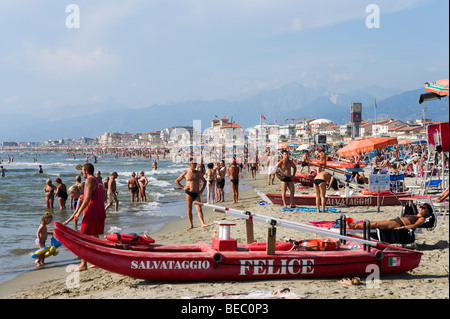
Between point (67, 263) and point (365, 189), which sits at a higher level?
point (365, 189)

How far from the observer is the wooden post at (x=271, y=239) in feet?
18.9

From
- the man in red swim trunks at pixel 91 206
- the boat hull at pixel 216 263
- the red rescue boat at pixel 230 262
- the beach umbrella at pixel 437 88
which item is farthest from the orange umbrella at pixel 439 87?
the man in red swim trunks at pixel 91 206

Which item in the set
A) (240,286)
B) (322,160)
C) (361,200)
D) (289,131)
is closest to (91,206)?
(240,286)

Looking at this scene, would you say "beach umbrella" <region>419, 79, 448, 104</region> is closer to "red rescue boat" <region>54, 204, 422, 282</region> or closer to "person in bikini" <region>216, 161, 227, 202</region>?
"red rescue boat" <region>54, 204, 422, 282</region>

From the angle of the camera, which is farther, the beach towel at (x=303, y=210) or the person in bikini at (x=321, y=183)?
the beach towel at (x=303, y=210)

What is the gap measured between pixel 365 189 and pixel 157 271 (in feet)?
30.5

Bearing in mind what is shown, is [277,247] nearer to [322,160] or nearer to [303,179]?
[303,179]

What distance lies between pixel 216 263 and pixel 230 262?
0.19 meters

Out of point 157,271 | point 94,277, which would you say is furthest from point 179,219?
point 157,271

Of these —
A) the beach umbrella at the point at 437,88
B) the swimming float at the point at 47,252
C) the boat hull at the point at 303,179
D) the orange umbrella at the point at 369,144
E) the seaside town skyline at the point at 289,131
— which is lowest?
the swimming float at the point at 47,252

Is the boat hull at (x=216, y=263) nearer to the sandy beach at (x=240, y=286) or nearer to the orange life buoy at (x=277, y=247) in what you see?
the sandy beach at (x=240, y=286)

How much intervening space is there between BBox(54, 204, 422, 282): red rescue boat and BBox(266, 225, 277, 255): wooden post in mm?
65
